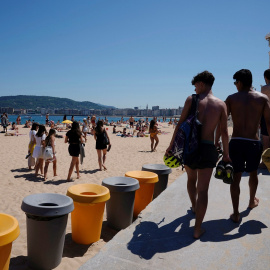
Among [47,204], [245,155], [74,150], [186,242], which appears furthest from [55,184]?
[245,155]

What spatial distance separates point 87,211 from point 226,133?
6.28 feet

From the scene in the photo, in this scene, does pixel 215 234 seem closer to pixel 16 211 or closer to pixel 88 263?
pixel 88 263

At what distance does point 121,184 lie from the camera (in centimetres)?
373

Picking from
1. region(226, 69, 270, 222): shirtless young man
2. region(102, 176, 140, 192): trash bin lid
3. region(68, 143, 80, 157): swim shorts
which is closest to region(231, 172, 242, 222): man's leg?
region(226, 69, 270, 222): shirtless young man

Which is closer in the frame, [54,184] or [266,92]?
[266,92]

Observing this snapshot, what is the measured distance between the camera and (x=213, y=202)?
3.55m

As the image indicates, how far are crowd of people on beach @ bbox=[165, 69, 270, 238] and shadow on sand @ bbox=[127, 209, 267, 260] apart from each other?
0.12 metres

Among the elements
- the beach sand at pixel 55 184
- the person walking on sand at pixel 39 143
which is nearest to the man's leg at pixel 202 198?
the beach sand at pixel 55 184

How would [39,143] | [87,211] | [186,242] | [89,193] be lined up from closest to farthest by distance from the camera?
[186,242] < [87,211] < [89,193] < [39,143]

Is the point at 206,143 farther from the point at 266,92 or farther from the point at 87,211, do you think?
the point at 266,92

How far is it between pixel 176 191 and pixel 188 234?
4.90ft

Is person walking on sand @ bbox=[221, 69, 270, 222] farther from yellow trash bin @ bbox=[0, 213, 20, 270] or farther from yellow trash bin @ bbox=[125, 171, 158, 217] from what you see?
yellow trash bin @ bbox=[0, 213, 20, 270]

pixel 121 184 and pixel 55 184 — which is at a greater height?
pixel 121 184

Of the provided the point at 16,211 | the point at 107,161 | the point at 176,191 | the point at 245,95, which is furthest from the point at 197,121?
the point at 107,161
